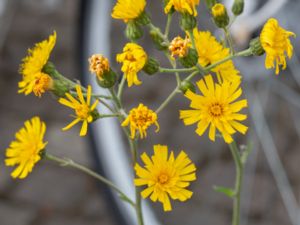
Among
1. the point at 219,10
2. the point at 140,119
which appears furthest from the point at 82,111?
the point at 219,10

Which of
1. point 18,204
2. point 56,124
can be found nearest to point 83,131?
point 18,204

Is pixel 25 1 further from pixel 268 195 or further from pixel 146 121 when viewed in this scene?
pixel 146 121

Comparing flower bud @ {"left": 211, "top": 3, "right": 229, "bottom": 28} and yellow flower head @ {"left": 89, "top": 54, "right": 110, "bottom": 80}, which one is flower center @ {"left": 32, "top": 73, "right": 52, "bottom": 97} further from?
flower bud @ {"left": 211, "top": 3, "right": 229, "bottom": 28}

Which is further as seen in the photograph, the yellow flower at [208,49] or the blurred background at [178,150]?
the blurred background at [178,150]

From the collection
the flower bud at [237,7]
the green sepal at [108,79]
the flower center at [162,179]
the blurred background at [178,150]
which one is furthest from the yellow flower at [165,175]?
the blurred background at [178,150]

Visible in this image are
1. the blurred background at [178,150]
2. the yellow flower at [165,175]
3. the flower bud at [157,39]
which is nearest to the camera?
the yellow flower at [165,175]

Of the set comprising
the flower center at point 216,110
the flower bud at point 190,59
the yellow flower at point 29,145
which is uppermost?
the flower bud at point 190,59

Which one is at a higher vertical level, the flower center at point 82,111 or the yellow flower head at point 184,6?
the yellow flower head at point 184,6

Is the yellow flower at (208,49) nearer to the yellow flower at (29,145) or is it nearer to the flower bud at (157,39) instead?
the flower bud at (157,39)
